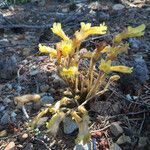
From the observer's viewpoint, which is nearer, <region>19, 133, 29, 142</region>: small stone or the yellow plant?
the yellow plant

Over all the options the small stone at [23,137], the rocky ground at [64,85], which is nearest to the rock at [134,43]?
the rocky ground at [64,85]

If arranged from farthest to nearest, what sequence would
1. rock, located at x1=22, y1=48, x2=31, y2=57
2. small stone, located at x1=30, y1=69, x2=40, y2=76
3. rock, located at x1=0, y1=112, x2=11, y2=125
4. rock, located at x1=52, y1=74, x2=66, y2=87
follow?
rock, located at x1=22, y1=48, x2=31, y2=57 → small stone, located at x1=30, y1=69, x2=40, y2=76 → rock, located at x1=52, y1=74, x2=66, y2=87 → rock, located at x1=0, y1=112, x2=11, y2=125

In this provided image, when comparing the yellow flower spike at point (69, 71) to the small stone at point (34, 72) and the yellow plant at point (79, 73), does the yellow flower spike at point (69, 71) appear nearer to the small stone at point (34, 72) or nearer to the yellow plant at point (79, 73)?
the yellow plant at point (79, 73)

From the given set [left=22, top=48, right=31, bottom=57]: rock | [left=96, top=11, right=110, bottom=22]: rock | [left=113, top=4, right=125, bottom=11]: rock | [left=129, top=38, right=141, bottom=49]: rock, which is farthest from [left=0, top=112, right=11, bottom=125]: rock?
[left=113, top=4, right=125, bottom=11]: rock

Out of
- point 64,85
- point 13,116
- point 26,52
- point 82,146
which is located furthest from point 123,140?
point 26,52

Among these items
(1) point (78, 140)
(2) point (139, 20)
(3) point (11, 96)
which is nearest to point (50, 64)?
(3) point (11, 96)

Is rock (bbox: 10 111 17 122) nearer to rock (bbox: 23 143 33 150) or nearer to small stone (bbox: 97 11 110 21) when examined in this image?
rock (bbox: 23 143 33 150)
